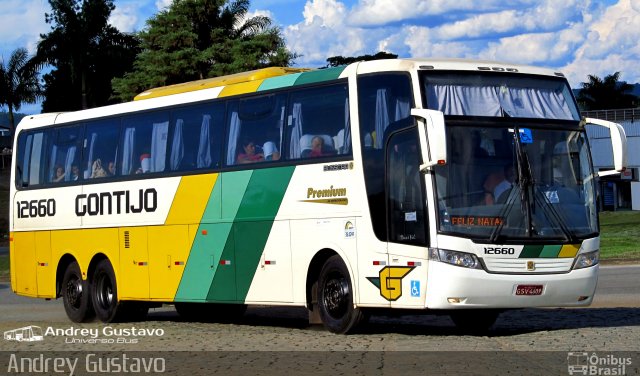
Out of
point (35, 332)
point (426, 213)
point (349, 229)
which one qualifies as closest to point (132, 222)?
point (35, 332)

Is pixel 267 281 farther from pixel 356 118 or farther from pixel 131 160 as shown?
pixel 131 160

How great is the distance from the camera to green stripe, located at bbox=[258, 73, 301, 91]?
1656 centimetres

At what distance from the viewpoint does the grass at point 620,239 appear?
116 ft

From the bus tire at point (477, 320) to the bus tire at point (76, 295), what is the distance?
23.4ft

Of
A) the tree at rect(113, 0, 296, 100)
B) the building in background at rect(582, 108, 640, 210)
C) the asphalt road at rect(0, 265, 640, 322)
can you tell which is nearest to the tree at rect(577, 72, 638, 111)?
the building in background at rect(582, 108, 640, 210)

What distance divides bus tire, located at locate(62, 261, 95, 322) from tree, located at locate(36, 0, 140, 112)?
161 ft

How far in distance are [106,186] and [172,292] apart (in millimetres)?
2558

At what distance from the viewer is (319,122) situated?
15828 mm

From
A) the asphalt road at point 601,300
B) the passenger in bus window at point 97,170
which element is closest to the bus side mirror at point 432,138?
the asphalt road at point 601,300

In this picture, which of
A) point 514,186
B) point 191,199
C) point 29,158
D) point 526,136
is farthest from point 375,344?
point 29,158

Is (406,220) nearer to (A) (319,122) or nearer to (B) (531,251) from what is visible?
(B) (531,251)

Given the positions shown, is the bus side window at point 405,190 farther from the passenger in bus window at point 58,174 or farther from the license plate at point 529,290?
the passenger in bus window at point 58,174

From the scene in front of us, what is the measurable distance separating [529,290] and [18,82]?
211ft

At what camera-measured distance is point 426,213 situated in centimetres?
1412
